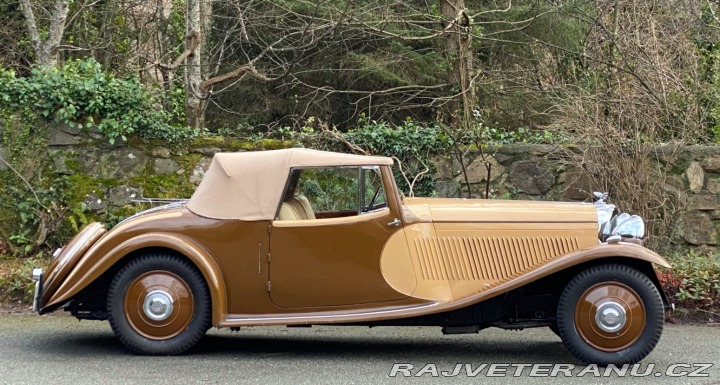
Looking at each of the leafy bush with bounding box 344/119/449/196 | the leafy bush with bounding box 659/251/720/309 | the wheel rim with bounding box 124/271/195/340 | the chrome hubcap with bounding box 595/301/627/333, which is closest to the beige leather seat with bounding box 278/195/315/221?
the wheel rim with bounding box 124/271/195/340

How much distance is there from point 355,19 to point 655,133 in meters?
4.86

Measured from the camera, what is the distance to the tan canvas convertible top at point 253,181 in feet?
19.1

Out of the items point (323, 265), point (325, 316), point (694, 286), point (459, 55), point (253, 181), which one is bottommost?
point (694, 286)

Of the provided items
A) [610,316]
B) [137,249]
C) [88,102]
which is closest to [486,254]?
[610,316]

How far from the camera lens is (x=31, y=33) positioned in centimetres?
1066

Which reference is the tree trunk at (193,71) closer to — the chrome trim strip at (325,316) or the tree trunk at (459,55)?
the tree trunk at (459,55)

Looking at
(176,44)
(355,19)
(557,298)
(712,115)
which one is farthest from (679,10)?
(176,44)

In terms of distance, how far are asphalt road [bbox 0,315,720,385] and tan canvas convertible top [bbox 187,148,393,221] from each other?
1.06m

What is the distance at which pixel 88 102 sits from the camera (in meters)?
9.08

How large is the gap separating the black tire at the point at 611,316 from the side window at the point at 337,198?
1.50 metres

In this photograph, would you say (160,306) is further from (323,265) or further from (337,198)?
(337,198)

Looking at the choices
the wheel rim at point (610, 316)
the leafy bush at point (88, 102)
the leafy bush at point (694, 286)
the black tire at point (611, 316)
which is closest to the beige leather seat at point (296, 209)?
the black tire at point (611, 316)

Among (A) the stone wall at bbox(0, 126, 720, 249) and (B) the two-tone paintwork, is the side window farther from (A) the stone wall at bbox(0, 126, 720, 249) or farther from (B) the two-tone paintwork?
(A) the stone wall at bbox(0, 126, 720, 249)

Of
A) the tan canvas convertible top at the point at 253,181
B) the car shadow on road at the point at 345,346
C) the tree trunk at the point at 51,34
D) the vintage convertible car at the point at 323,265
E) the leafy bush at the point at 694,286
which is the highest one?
the tree trunk at the point at 51,34
